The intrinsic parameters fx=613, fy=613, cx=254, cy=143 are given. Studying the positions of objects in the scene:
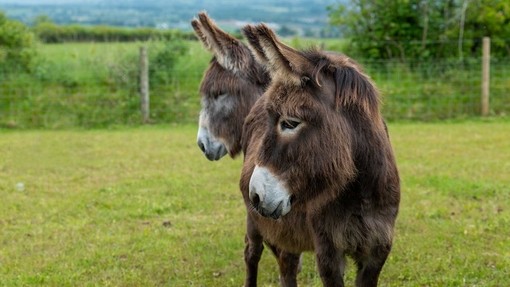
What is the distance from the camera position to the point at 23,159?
1052 cm

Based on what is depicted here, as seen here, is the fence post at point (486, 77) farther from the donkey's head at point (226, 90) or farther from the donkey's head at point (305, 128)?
the donkey's head at point (305, 128)

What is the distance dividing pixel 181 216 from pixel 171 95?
26.0ft

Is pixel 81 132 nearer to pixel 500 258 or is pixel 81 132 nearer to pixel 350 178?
pixel 500 258

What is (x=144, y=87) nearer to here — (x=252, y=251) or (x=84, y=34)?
(x=252, y=251)

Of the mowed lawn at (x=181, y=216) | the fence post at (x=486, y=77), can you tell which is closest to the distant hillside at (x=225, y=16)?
the mowed lawn at (x=181, y=216)

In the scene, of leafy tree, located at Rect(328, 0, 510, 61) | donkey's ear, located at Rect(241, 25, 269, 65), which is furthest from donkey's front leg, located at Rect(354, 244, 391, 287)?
leafy tree, located at Rect(328, 0, 510, 61)

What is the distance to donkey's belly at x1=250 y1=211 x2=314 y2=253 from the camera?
380cm

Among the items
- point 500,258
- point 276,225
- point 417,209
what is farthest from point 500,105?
point 276,225

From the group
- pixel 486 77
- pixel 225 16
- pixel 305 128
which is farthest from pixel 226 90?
pixel 225 16

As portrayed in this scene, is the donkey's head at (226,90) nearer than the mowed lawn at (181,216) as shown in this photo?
Yes

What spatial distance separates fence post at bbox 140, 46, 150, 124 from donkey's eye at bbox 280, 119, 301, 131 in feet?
37.7

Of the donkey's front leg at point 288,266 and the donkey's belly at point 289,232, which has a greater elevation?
the donkey's belly at point 289,232

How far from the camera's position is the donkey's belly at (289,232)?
12.5ft

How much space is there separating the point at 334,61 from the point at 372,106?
320mm
